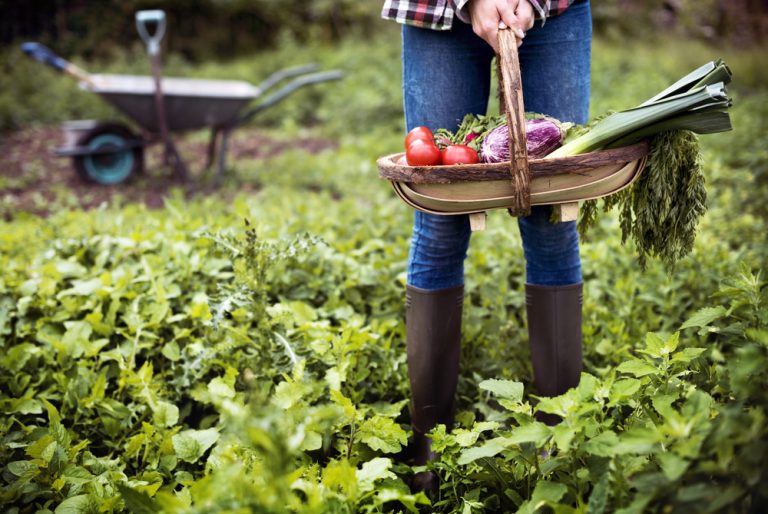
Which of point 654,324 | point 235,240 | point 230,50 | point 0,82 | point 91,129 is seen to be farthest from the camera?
point 230,50

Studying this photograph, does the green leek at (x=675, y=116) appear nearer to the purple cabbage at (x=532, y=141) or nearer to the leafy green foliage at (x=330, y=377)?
the purple cabbage at (x=532, y=141)

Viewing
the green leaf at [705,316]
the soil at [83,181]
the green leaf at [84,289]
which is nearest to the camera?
the green leaf at [705,316]

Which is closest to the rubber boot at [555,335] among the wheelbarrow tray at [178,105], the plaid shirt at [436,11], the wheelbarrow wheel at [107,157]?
the plaid shirt at [436,11]

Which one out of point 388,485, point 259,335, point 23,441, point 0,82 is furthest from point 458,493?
point 0,82

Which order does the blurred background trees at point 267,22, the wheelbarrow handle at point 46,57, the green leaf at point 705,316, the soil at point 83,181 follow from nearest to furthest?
the green leaf at point 705,316
the wheelbarrow handle at point 46,57
the soil at point 83,181
the blurred background trees at point 267,22

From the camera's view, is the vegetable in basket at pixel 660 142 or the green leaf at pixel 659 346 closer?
the vegetable in basket at pixel 660 142

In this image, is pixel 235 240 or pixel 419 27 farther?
pixel 235 240

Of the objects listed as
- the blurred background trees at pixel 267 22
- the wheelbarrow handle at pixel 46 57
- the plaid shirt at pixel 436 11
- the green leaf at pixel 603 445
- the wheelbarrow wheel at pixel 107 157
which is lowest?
the green leaf at pixel 603 445

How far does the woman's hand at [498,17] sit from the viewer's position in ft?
4.69

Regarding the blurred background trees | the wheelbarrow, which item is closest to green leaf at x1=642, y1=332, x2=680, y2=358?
the wheelbarrow

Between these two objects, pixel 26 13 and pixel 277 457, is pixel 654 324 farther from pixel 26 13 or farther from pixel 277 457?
pixel 26 13

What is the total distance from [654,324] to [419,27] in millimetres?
1471

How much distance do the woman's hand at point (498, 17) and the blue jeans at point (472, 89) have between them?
152 millimetres

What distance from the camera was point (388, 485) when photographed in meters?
1.43
